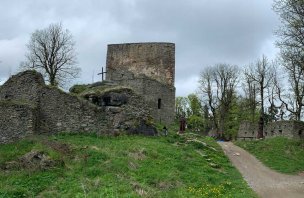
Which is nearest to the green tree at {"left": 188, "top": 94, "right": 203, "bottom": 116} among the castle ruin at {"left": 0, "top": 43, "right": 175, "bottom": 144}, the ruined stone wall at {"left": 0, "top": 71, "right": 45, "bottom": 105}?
the castle ruin at {"left": 0, "top": 43, "right": 175, "bottom": 144}

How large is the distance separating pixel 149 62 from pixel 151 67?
1.44 ft

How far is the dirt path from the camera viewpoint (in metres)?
15.6

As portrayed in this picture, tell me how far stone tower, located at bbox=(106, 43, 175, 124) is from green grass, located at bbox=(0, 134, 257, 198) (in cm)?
1364

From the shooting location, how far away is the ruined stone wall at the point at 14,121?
57.7ft

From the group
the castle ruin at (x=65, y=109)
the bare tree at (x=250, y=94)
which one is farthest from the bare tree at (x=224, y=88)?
the castle ruin at (x=65, y=109)

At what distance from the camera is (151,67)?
116 feet

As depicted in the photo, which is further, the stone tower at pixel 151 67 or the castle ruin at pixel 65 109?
the stone tower at pixel 151 67

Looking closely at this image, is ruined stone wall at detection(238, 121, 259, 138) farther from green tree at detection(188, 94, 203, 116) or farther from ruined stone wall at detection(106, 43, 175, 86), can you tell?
green tree at detection(188, 94, 203, 116)

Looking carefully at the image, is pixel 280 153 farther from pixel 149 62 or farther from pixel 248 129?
pixel 149 62

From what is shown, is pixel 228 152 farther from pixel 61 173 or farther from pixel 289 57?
pixel 61 173

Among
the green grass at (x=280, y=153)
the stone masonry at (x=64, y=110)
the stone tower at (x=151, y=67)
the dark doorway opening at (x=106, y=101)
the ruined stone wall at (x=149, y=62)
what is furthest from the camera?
the ruined stone wall at (x=149, y=62)

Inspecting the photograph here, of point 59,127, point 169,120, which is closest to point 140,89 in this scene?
point 169,120

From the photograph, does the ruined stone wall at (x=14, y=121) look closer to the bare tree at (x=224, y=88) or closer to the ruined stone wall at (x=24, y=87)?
the ruined stone wall at (x=24, y=87)

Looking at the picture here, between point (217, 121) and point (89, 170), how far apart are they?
3312cm
